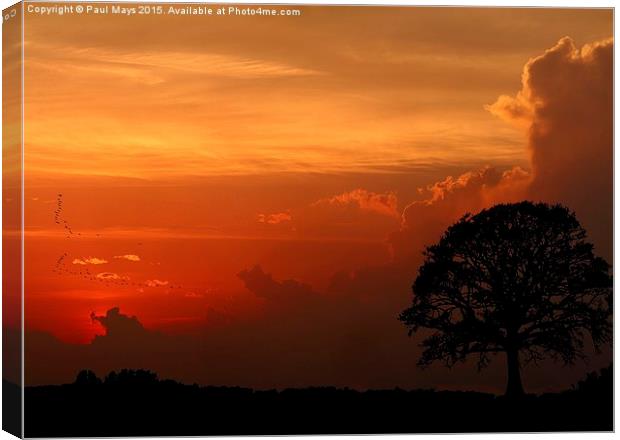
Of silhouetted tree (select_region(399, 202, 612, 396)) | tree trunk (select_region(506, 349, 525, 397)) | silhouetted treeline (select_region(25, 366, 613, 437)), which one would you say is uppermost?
silhouetted tree (select_region(399, 202, 612, 396))

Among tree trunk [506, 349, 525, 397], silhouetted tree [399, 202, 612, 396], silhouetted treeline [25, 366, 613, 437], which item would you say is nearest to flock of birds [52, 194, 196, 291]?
silhouetted treeline [25, 366, 613, 437]

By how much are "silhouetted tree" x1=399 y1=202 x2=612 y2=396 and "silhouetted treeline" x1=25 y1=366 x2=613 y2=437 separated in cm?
67

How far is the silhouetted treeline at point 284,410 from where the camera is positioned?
750 inches

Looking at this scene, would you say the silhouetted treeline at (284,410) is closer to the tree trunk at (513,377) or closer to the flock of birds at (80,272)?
the tree trunk at (513,377)

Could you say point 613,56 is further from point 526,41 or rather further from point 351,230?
point 351,230

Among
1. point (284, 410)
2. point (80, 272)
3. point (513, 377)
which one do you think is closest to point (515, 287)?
point (513, 377)

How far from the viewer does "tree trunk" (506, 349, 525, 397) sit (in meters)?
→ 20.0

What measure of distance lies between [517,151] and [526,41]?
1.62 m

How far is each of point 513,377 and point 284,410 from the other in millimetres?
3443

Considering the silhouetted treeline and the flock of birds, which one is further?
the silhouetted treeline

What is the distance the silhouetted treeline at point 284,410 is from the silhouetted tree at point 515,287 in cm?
67

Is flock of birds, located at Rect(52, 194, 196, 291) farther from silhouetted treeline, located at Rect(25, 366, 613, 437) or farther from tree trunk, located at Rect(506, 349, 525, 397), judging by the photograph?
tree trunk, located at Rect(506, 349, 525, 397)

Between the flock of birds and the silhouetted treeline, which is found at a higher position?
the flock of birds

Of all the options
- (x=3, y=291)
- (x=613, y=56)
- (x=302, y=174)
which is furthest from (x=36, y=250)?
(x=613, y=56)
